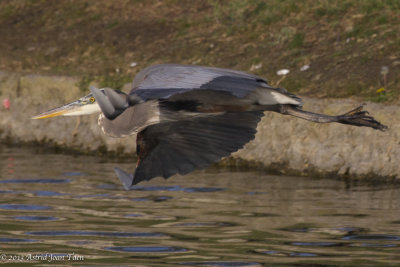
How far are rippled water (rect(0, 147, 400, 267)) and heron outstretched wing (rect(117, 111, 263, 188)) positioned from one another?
0.60 meters

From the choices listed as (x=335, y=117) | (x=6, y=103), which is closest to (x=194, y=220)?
(x=335, y=117)

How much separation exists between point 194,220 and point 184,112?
1.85m

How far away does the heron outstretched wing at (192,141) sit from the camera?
6.29 meters

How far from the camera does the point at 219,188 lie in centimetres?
871

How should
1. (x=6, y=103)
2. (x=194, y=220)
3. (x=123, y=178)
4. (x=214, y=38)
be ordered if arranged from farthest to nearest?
(x=214, y=38) < (x=6, y=103) < (x=194, y=220) < (x=123, y=178)

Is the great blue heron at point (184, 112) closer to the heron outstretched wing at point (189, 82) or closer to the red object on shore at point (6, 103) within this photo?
the heron outstretched wing at point (189, 82)

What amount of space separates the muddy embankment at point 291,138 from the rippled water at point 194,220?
0.31 meters

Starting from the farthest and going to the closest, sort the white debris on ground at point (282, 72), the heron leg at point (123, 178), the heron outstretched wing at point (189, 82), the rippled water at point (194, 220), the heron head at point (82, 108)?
the white debris on ground at point (282, 72) → the rippled water at point (194, 220) → the heron head at point (82, 108) → the heron leg at point (123, 178) → the heron outstretched wing at point (189, 82)

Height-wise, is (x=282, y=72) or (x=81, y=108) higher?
(x=282, y=72)

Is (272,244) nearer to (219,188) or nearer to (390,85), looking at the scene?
(219,188)

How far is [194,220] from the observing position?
293 inches

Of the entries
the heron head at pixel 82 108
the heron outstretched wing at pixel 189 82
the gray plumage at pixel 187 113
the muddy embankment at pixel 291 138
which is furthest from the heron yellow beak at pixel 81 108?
the muddy embankment at pixel 291 138

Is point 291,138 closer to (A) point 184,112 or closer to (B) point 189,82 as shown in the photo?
(A) point 184,112

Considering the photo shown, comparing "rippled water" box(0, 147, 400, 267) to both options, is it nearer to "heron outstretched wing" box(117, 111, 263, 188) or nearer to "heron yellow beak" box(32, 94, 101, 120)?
"heron outstretched wing" box(117, 111, 263, 188)
